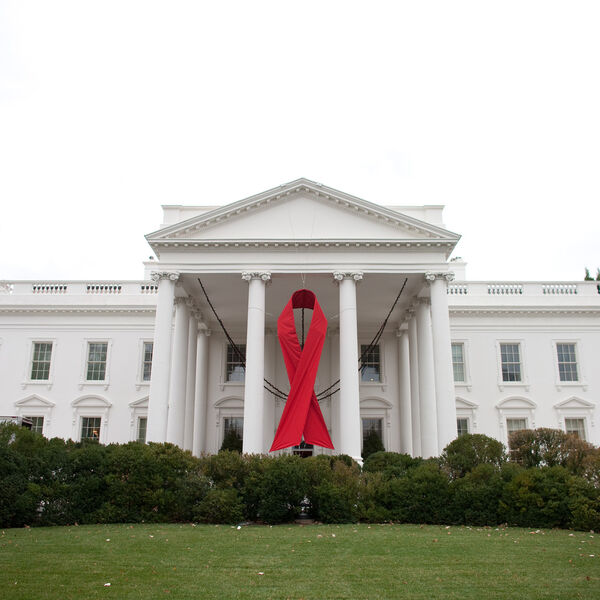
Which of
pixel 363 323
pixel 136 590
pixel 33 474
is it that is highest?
pixel 363 323

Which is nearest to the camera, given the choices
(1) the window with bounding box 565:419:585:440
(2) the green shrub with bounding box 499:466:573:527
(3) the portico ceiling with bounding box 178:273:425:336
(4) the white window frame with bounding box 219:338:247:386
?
(2) the green shrub with bounding box 499:466:573:527

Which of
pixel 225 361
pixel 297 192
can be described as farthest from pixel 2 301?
Answer: pixel 297 192

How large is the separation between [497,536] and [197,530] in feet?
21.0

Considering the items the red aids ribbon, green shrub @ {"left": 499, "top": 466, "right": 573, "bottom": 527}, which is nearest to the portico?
the red aids ribbon

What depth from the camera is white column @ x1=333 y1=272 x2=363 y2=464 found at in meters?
22.3

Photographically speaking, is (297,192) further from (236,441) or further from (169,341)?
(236,441)

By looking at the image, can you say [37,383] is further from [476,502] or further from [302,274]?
[476,502]

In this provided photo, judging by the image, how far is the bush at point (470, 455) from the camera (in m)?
15.9

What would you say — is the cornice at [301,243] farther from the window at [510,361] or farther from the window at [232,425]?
the window at [232,425]

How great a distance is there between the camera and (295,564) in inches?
360

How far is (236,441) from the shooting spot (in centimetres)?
3064

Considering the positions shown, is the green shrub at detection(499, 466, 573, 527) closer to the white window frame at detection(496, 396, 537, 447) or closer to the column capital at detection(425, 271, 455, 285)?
the column capital at detection(425, 271, 455, 285)

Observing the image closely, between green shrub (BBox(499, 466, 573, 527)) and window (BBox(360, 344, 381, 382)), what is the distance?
18.0 metres

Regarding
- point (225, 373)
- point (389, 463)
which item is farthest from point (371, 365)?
point (389, 463)
